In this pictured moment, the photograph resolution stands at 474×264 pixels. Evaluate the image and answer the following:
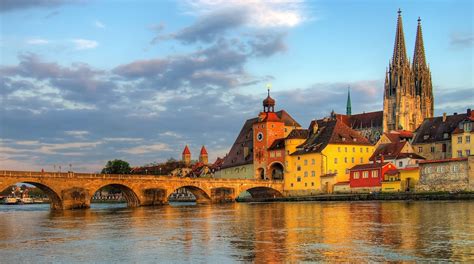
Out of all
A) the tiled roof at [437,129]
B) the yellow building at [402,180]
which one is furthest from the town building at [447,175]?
the tiled roof at [437,129]

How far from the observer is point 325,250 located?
94.7ft

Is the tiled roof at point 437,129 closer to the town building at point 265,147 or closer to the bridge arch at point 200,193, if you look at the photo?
the town building at point 265,147

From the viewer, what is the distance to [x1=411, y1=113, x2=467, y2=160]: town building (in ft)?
339

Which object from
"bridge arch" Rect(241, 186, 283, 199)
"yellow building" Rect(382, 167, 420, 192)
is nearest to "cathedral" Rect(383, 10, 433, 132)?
"bridge arch" Rect(241, 186, 283, 199)

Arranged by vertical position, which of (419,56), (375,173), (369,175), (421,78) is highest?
(419,56)

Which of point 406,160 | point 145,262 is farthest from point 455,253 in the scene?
point 406,160

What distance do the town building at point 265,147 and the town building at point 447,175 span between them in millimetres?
31878

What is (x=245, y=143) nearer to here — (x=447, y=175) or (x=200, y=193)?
(x=200, y=193)

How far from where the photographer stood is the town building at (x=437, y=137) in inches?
4072

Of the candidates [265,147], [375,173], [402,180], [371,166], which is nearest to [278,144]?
[265,147]

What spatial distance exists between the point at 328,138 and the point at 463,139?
68.3 feet

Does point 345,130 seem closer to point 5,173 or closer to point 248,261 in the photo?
point 5,173

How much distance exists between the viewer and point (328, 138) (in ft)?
345

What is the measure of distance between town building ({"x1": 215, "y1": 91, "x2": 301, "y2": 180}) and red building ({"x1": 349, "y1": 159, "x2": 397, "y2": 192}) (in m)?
18.2
